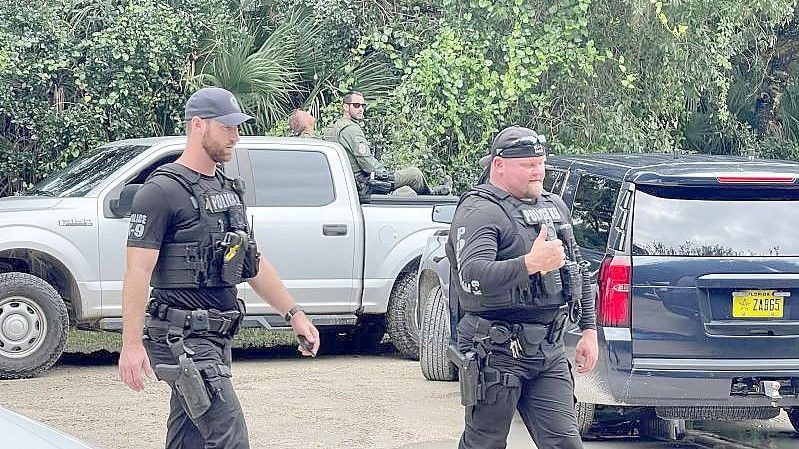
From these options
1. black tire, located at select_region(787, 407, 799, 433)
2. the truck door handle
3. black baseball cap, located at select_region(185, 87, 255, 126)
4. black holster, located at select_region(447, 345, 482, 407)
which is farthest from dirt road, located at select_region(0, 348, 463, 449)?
black baseball cap, located at select_region(185, 87, 255, 126)

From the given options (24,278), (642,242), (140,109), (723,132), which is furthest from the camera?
(723,132)

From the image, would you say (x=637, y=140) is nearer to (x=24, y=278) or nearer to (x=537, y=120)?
(x=537, y=120)

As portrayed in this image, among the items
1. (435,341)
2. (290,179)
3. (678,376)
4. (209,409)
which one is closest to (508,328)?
(209,409)

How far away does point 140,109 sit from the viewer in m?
13.1

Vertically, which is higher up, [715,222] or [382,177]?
[715,222]

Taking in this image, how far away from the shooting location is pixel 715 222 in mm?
6984

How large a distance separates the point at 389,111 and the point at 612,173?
6261mm

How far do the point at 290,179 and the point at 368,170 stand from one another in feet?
4.25

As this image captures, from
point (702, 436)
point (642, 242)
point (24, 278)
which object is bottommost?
point (702, 436)

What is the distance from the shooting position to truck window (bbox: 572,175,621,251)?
23.8 feet

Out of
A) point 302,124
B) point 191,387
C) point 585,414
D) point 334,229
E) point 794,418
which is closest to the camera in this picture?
point 191,387

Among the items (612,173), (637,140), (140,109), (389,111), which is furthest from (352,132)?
(612,173)

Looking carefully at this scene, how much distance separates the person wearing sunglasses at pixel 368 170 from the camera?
11.5m

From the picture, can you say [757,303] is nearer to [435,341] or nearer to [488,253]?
[488,253]
